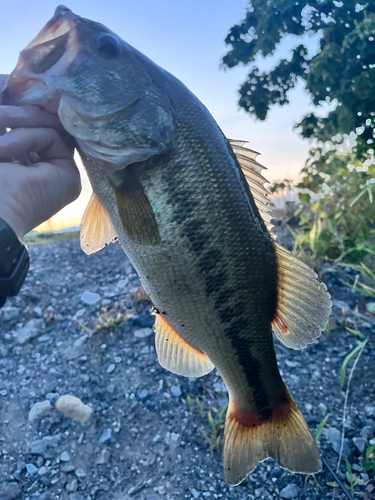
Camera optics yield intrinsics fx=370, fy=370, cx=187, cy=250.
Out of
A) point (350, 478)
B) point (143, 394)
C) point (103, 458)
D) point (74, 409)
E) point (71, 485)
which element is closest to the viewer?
point (350, 478)

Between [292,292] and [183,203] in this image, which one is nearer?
[183,203]

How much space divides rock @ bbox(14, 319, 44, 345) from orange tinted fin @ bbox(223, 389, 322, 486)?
2705 millimetres

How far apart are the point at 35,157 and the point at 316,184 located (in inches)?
166

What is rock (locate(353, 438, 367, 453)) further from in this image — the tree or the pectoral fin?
the tree

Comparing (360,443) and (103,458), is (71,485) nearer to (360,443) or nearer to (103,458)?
(103,458)

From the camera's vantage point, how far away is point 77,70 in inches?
57.6

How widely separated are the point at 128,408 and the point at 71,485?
0.65 metres

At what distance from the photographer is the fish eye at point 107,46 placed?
4.96 ft

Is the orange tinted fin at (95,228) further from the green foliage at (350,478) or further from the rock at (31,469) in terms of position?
the green foliage at (350,478)

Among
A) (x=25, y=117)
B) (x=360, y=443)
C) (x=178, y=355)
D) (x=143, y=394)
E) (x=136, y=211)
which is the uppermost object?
(x=25, y=117)

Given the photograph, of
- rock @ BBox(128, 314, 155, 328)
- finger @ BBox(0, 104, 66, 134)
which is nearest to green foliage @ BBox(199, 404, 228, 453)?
rock @ BBox(128, 314, 155, 328)

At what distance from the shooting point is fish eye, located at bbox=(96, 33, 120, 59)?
1512 mm

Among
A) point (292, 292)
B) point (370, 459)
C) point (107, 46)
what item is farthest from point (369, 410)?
point (107, 46)

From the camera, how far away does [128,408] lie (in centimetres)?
292
